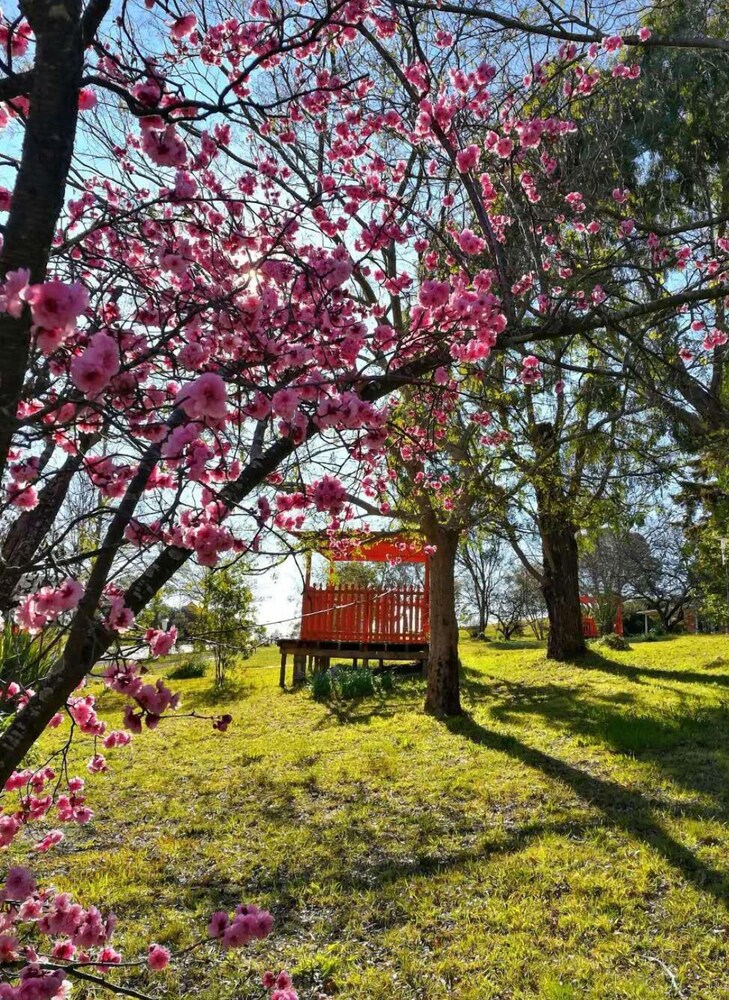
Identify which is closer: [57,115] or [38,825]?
[57,115]

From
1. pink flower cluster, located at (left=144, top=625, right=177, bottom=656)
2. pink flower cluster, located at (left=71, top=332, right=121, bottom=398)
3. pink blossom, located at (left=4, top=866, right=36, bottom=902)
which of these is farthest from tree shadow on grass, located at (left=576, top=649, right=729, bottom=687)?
pink flower cluster, located at (left=71, top=332, right=121, bottom=398)

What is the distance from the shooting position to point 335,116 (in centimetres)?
500

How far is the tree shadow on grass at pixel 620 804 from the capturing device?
11.0 ft

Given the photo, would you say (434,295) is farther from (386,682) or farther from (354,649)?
(354,649)

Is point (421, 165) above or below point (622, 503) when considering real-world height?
above

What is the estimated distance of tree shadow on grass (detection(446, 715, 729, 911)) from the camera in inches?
132

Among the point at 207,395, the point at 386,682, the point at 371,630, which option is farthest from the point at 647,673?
the point at 207,395

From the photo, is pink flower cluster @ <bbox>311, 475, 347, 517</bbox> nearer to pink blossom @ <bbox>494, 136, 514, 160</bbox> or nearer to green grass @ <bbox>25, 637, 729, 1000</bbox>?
green grass @ <bbox>25, 637, 729, 1000</bbox>

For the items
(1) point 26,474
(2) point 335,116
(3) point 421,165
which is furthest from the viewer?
(2) point 335,116

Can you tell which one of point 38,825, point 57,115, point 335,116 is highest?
point 335,116

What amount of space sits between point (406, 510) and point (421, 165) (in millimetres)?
3812

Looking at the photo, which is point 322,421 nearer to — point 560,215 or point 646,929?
point 646,929

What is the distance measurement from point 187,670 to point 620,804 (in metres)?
Answer: 10.6

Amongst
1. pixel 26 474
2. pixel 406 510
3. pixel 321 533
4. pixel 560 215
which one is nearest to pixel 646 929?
pixel 26 474
